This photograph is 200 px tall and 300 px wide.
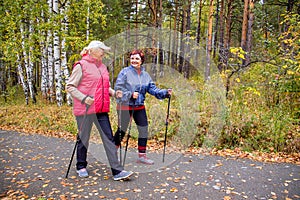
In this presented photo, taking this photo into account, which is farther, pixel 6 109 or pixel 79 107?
pixel 6 109

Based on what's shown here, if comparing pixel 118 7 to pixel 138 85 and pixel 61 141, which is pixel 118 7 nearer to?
pixel 61 141

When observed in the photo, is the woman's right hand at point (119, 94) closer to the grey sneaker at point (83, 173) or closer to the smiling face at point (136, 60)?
the smiling face at point (136, 60)

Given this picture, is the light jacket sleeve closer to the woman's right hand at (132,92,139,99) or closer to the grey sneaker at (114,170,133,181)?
the woman's right hand at (132,92,139,99)

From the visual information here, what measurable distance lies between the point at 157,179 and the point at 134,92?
149 cm

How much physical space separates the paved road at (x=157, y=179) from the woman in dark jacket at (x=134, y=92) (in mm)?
654

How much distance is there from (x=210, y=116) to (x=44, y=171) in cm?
445

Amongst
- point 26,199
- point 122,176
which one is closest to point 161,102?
point 122,176

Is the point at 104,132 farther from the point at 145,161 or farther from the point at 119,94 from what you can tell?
the point at 145,161

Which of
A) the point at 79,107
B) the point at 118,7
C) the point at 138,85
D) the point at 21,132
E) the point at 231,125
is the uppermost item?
the point at 118,7

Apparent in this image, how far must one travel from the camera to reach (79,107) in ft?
13.7

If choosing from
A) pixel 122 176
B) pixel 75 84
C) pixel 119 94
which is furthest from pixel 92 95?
pixel 122 176

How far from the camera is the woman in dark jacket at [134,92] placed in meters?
4.64

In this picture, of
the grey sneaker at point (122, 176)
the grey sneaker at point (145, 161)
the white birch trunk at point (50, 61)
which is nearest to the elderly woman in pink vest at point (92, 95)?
the grey sneaker at point (122, 176)

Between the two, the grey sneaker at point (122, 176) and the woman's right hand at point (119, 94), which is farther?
the woman's right hand at point (119, 94)
